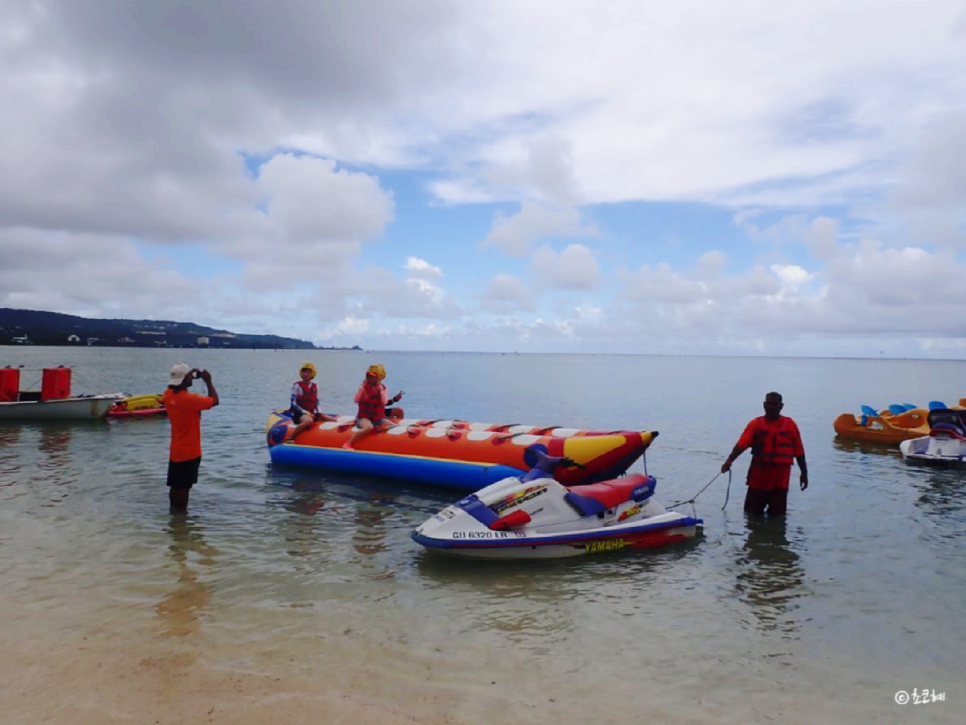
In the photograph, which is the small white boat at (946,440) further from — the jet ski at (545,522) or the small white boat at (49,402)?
the small white boat at (49,402)

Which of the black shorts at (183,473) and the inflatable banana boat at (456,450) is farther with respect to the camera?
the inflatable banana boat at (456,450)

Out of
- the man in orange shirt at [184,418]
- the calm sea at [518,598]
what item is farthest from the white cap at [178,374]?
the calm sea at [518,598]

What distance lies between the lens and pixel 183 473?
8.66 meters

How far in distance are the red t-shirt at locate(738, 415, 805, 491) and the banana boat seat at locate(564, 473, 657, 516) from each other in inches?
55.5

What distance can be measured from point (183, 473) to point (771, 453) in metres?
7.82

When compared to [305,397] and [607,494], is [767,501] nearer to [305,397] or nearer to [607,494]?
[607,494]

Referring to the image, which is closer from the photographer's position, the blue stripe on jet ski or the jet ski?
the blue stripe on jet ski

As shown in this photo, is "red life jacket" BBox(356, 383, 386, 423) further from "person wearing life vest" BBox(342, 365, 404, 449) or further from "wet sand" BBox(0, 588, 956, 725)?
"wet sand" BBox(0, 588, 956, 725)

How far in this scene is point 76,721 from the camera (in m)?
3.95

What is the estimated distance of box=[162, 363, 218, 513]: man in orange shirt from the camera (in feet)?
26.2

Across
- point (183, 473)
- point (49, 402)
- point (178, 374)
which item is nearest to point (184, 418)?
point (178, 374)

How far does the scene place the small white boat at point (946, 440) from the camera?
14633mm

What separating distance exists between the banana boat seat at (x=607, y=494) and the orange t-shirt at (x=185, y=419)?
4.59 metres

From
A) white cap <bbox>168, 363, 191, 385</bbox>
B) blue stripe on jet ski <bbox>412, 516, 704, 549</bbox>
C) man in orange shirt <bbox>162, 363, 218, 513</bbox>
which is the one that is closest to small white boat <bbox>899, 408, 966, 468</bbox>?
blue stripe on jet ski <bbox>412, 516, 704, 549</bbox>
